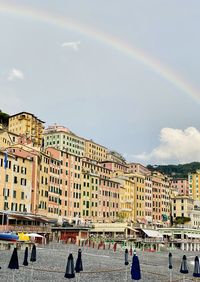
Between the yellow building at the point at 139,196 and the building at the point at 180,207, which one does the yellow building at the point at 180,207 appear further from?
the yellow building at the point at 139,196

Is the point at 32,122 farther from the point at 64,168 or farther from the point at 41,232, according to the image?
the point at 41,232

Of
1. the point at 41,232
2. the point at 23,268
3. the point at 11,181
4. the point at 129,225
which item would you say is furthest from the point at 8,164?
the point at 23,268

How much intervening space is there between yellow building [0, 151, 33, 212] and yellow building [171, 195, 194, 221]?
95733 mm

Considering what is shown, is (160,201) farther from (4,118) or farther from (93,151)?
(4,118)

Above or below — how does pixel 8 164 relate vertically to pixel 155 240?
above

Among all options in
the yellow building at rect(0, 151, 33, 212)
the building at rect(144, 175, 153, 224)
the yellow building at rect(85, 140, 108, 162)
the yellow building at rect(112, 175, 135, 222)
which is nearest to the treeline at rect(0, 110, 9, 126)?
the yellow building at rect(85, 140, 108, 162)

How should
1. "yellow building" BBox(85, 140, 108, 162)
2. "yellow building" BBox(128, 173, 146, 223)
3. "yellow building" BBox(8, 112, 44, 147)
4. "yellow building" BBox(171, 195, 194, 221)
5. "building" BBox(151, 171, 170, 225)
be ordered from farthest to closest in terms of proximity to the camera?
"yellow building" BBox(85, 140, 108, 162) < "yellow building" BBox(171, 195, 194, 221) < "building" BBox(151, 171, 170, 225) < "yellow building" BBox(8, 112, 44, 147) < "yellow building" BBox(128, 173, 146, 223)

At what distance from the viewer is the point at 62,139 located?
6890 inches

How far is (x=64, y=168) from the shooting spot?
363 feet

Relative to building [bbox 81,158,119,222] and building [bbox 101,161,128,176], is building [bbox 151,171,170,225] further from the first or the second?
building [bbox 81,158,119,222]

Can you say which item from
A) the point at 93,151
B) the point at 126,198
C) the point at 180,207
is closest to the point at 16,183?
the point at 126,198

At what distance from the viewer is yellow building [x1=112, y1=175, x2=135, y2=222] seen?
134 m

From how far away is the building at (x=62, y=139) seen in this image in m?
175

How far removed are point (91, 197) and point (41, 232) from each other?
136 ft
